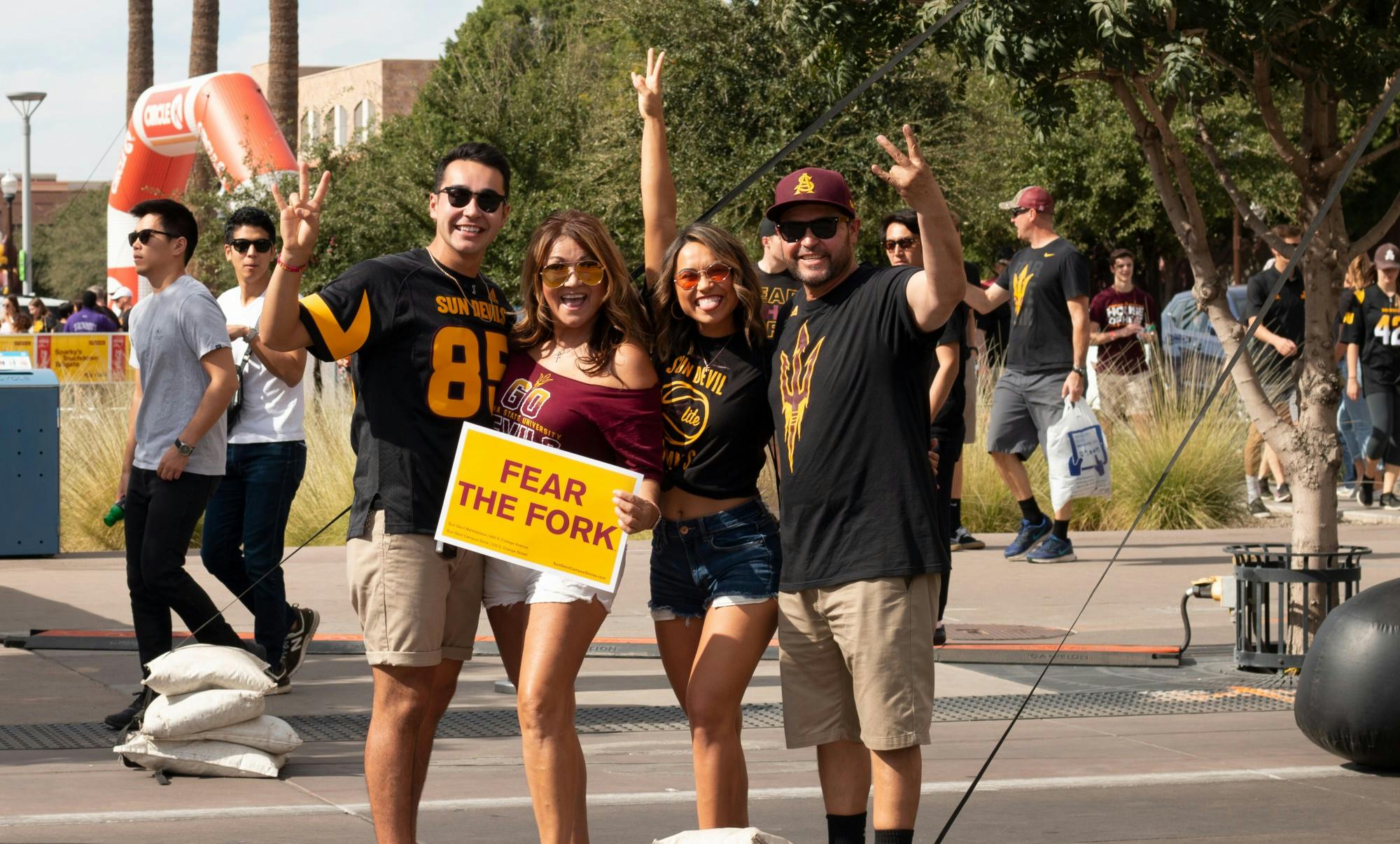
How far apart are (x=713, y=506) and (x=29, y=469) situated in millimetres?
8651

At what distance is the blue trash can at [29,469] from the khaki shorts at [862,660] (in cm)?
872

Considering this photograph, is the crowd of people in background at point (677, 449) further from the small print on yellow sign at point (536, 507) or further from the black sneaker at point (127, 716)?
the black sneaker at point (127, 716)

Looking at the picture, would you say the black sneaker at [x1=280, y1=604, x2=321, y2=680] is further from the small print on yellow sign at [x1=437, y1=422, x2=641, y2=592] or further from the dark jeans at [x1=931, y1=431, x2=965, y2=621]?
the small print on yellow sign at [x1=437, y1=422, x2=641, y2=592]

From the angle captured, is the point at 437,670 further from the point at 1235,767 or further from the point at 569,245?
the point at 1235,767

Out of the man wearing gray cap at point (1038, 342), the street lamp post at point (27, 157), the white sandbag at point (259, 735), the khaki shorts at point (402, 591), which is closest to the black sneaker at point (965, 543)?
the man wearing gray cap at point (1038, 342)

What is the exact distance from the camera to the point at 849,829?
4.64 meters

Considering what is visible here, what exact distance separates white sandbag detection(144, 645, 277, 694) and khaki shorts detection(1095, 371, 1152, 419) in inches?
389

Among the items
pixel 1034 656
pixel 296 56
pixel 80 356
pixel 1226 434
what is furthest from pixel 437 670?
pixel 296 56

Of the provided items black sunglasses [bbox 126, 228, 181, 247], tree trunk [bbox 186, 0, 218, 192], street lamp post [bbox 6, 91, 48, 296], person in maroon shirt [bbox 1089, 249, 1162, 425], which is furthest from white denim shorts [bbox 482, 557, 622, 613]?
street lamp post [bbox 6, 91, 48, 296]

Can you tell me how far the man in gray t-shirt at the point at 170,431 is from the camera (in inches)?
262

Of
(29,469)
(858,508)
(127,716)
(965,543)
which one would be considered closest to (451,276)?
(858,508)

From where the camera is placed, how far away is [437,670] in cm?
480

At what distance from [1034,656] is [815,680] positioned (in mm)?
3928

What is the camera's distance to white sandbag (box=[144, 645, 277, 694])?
5.99 m
